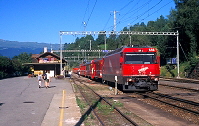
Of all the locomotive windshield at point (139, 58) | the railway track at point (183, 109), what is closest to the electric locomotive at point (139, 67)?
the locomotive windshield at point (139, 58)

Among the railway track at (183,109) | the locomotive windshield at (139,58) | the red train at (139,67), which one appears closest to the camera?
A: the railway track at (183,109)

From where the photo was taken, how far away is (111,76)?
25828 mm

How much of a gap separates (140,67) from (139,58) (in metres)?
0.66

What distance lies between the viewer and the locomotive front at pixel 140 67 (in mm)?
20375

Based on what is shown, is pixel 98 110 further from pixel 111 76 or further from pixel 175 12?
pixel 175 12

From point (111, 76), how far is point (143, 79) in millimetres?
5783

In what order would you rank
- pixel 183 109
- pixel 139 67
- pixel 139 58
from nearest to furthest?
1. pixel 183 109
2. pixel 139 67
3. pixel 139 58

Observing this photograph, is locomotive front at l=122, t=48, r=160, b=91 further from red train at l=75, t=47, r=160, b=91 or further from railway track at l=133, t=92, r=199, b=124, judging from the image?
railway track at l=133, t=92, r=199, b=124

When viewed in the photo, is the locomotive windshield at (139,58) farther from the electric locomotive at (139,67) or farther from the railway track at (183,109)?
the railway track at (183,109)

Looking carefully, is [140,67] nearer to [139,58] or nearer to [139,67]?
[139,67]

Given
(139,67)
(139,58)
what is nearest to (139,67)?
(139,67)

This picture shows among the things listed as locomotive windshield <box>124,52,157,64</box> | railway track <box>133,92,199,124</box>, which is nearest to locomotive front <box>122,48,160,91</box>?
locomotive windshield <box>124,52,157,64</box>

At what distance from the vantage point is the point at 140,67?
806 inches

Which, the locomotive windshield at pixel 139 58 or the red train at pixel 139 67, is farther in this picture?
the locomotive windshield at pixel 139 58
